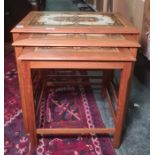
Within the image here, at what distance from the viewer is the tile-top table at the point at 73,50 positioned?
904 mm

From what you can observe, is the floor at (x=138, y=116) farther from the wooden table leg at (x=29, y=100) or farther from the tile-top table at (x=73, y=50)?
the wooden table leg at (x=29, y=100)

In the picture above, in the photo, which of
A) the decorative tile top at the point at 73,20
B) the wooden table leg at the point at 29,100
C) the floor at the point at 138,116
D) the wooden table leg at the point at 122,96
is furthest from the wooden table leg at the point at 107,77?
the wooden table leg at the point at 29,100

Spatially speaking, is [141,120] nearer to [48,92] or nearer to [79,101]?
[79,101]

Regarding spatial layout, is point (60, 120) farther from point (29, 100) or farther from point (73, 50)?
point (73, 50)

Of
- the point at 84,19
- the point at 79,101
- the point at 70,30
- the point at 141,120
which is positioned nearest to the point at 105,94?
the point at 79,101

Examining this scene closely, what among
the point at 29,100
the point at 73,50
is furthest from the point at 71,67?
the point at 29,100

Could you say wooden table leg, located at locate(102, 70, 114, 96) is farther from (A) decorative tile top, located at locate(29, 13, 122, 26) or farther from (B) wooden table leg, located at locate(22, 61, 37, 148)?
(B) wooden table leg, located at locate(22, 61, 37, 148)

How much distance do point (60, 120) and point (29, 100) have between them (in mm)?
428

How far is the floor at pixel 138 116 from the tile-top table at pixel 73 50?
0.10m

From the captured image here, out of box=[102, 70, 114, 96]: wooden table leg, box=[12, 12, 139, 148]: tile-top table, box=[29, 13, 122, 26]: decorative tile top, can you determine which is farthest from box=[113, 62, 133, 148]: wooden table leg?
box=[102, 70, 114, 96]: wooden table leg

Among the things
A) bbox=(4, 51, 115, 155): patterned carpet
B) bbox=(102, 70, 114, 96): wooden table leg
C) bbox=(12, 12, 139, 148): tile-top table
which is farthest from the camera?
bbox=(102, 70, 114, 96): wooden table leg

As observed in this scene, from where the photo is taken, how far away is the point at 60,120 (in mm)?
1382

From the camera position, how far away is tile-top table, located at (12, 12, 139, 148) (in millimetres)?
904

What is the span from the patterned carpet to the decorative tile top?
57 cm
